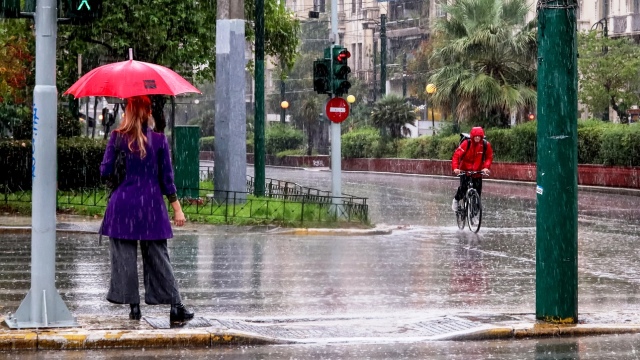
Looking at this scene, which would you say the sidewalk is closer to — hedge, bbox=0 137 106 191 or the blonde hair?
the blonde hair

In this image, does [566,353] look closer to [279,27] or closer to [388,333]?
[388,333]

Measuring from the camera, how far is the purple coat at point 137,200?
33.3ft

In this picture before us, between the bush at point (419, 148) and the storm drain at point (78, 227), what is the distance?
37.4m

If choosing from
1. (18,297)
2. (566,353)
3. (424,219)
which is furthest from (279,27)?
(566,353)

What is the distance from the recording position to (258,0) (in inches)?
1145

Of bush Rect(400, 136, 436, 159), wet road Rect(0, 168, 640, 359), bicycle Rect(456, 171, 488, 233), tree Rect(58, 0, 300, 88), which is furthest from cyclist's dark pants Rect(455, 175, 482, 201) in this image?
bush Rect(400, 136, 436, 159)

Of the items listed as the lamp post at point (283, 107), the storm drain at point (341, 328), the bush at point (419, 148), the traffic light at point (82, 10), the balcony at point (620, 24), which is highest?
the balcony at point (620, 24)

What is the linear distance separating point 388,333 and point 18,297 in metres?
4.28

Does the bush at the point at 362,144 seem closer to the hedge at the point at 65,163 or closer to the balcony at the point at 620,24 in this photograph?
the balcony at the point at 620,24

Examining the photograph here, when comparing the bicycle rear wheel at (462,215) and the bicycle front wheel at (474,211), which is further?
the bicycle rear wheel at (462,215)

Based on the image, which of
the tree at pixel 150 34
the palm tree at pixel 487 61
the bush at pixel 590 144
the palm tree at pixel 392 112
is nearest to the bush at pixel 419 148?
the palm tree at pixel 392 112

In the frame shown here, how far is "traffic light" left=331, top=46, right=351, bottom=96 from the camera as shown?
25.1 metres

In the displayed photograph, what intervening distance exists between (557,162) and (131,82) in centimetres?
378

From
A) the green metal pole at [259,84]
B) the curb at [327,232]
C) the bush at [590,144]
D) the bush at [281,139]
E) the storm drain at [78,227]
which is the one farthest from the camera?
the bush at [281,139]
